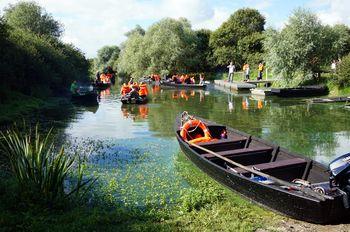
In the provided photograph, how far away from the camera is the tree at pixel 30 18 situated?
4444 cm

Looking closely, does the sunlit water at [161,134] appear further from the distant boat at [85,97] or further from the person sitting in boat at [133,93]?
the distant boat at [85,97]

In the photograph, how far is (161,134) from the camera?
17.9m

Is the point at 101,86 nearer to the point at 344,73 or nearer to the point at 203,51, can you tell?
the point at 203,51

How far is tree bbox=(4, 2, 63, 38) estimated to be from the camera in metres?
44.4

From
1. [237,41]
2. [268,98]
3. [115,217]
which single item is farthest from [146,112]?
[237,41]

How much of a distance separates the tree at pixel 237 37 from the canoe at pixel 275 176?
45.1m

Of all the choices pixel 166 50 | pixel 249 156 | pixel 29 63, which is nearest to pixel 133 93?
pixel 29 63

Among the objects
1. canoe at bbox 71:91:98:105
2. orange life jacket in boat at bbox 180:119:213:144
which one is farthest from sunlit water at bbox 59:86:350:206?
canoe at bbox 71:91:98:105

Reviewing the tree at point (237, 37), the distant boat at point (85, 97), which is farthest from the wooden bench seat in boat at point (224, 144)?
the tree at point (237, 37)

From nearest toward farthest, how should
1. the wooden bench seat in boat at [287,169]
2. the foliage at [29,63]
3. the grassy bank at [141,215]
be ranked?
the grassy bank at [141,215], the wooden bench seat in boat at [287,169], the foliage at [29,63]

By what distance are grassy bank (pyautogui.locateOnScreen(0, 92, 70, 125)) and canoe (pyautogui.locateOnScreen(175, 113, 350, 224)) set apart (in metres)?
11.2

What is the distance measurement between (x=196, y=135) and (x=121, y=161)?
292cm

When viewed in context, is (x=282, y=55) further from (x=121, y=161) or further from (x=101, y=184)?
(x=101, y=184)

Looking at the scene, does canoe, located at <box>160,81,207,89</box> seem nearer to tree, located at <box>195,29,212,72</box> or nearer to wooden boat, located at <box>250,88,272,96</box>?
wooden boat, located at <box>250,88,272,96</box>
